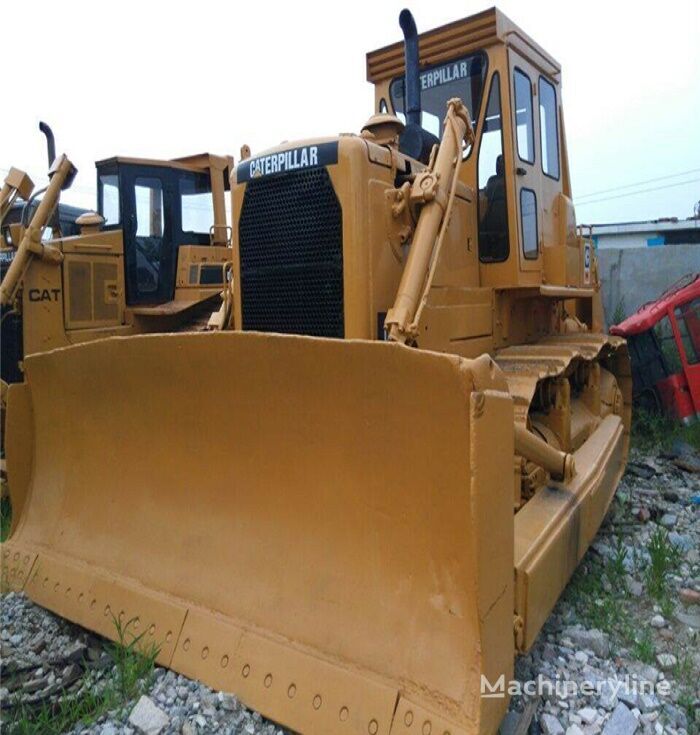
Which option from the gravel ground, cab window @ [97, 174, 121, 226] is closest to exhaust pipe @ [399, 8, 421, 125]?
the gravel ground

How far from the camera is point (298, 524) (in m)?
2.44

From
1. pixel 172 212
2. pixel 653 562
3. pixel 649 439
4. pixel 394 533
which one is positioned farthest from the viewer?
pixel 172 212

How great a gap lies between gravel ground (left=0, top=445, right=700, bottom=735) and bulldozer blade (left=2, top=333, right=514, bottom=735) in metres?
0.11

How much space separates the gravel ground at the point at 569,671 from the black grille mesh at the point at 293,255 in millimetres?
1666

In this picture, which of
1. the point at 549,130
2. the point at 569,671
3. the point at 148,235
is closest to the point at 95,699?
the point at 569,671

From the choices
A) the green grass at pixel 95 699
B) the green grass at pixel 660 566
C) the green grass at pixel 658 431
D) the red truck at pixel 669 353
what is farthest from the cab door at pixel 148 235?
the green grass at pixel 660 566

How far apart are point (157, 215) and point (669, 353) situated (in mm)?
5920

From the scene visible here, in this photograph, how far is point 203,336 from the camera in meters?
2.57

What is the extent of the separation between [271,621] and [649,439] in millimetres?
5498

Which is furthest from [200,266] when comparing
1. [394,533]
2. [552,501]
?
[394,533]

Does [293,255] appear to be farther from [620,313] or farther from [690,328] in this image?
[620,313]

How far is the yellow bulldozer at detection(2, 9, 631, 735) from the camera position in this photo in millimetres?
2049

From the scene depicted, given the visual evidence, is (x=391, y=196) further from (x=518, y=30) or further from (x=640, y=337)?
(x=640, y=337)

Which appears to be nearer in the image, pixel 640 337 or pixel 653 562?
pixel 653 562
